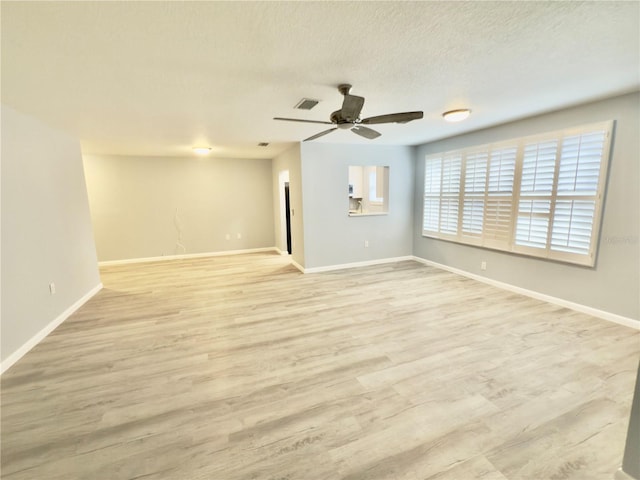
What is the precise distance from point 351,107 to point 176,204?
17.6 ft

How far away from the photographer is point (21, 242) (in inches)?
104

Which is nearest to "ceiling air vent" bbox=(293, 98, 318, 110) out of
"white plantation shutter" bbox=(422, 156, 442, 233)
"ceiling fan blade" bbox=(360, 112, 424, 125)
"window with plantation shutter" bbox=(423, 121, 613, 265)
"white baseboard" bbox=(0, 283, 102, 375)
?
"ceiling fan blade" bbox=(360, 112, 424, 125)

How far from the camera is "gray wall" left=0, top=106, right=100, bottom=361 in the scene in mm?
2484

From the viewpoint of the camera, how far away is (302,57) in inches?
72.2

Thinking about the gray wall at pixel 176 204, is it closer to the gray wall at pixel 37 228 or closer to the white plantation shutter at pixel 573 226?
the gray wall at pixel 37 228

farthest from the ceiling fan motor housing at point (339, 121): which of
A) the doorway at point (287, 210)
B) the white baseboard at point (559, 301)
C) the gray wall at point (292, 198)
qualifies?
the doorway at point (287, 210)

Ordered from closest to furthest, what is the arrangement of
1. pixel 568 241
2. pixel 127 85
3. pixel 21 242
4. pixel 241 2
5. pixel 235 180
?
pixel 241 2 → pixel 127 85 → pixel 21 242 → pixel 568 241 → pixel 235 180

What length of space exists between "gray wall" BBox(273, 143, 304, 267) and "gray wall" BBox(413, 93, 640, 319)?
3179mm

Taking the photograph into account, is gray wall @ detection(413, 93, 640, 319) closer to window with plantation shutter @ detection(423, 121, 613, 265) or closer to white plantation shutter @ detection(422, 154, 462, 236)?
window with plantation shutter @ detection(423, 121, 613, 265)

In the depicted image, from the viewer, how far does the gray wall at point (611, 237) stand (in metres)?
2.72

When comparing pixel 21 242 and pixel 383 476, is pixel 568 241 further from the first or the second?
pixel 21 242

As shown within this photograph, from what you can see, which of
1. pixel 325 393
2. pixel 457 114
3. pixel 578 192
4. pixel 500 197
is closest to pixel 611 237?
pixel 578 192

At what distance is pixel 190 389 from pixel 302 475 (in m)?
1.10

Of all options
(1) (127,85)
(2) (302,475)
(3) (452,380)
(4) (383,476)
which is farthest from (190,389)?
(1) (127,85)
